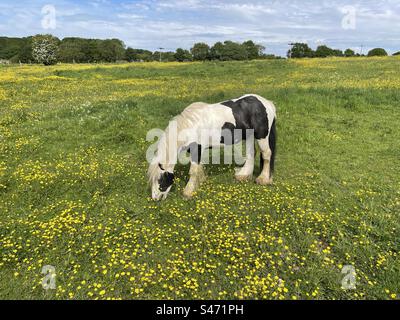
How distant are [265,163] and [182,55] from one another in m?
117

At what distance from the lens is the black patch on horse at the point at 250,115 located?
24.6ft

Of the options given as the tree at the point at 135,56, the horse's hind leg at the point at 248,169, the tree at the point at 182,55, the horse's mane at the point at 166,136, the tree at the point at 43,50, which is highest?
the tree at the point at 135,56

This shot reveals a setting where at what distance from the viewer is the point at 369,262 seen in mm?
5164

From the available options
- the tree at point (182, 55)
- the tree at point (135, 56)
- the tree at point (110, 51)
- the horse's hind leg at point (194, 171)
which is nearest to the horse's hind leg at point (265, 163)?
the horse's hind leg at point (194, 171)

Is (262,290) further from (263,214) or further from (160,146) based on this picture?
(160,146)

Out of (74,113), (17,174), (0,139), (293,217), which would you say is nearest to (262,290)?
(293,217)

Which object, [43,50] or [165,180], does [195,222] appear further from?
[43,50]

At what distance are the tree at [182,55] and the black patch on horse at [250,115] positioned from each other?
114 metres

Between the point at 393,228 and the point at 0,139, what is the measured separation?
42.2ft

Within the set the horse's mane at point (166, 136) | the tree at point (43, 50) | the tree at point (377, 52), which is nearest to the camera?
the horse's mane at point (166, 136)

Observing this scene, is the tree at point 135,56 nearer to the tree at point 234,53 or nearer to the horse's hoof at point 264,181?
the tree at point 234,53

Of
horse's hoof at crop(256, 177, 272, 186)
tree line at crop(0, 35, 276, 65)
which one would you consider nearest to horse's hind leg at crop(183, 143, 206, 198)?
horse's hoof at crop(256, 177, 272, 186)

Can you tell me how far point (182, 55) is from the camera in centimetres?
11644

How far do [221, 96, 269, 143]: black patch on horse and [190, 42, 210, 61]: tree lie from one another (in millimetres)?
112220
